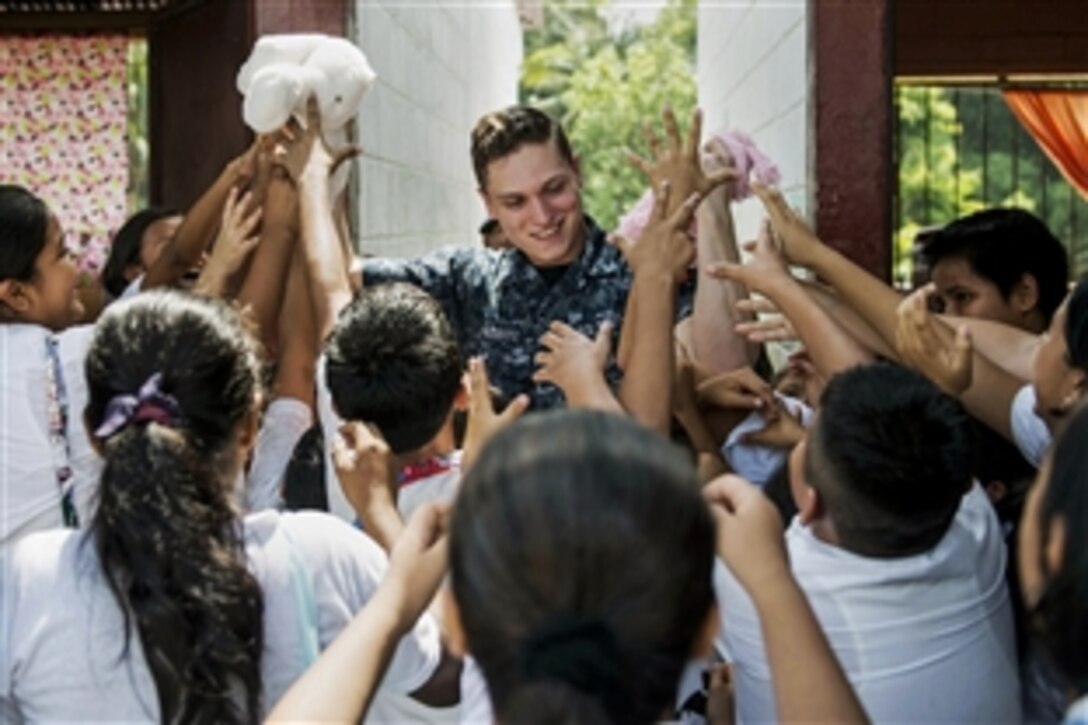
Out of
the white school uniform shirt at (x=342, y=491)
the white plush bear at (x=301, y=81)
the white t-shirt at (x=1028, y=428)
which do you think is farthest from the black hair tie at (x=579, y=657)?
the white plush bear at (x=301, y=81)

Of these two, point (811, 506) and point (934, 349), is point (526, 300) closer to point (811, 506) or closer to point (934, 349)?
point (934, 349)

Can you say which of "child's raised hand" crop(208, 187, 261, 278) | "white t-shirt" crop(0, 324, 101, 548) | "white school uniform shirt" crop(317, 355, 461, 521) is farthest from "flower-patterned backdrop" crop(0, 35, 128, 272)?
"white t-shirt" crop(0, 324, 101, 548)

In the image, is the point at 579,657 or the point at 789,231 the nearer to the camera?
the point at 579,657

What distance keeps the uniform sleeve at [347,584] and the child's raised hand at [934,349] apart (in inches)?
38.9

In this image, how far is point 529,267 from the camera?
3.44 meters

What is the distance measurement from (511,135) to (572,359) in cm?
83

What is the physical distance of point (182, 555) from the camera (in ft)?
6.45

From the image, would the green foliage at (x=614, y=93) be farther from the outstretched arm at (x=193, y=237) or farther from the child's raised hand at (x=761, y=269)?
the child's raised hand at (x=761, y=269)

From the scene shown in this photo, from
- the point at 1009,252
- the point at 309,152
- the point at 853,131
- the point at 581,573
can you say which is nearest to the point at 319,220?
the point at 309,152

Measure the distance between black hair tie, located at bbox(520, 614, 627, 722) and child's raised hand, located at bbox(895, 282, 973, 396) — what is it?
4.24 ft

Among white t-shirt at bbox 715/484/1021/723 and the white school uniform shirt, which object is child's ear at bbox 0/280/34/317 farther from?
white t-shirt at bbox 715/484/1021/723

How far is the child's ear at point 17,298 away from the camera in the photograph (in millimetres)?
2805

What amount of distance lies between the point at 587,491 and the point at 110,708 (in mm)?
797

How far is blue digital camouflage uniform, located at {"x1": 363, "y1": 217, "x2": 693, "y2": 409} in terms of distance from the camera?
3.38 m
